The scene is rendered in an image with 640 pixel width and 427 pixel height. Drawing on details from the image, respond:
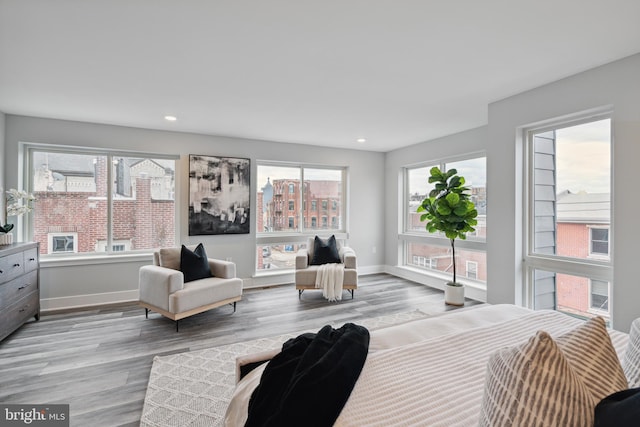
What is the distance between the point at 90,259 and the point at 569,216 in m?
5.78

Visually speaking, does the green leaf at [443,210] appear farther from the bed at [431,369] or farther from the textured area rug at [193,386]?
the textured area rug at [193,386]

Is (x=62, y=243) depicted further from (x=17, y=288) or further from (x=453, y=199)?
(x=453, y=199)

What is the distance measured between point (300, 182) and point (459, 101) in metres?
3.07

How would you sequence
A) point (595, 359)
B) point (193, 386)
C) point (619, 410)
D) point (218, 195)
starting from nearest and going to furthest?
point (619, 410), point (595, 359), point (193, 386), point (218, 195)

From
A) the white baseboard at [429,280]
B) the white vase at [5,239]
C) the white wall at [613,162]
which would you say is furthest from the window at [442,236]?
the white vase at [5,239]

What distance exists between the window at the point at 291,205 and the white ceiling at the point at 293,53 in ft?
5.71

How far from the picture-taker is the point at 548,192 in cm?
319

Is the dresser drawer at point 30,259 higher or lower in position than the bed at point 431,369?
higher

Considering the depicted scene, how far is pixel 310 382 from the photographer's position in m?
1.10

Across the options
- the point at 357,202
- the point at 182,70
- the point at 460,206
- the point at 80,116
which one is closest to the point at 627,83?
the point at 460,206

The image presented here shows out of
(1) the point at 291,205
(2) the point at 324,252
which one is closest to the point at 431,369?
(2) the point at 324,252

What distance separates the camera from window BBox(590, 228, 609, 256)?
2.71m

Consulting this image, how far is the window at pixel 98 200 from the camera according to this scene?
159 inches

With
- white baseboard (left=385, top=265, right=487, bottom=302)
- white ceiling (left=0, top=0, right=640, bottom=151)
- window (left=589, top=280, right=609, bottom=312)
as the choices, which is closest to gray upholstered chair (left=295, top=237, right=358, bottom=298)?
white baseboard (left=385, top=265, right=487, bottom=302)
